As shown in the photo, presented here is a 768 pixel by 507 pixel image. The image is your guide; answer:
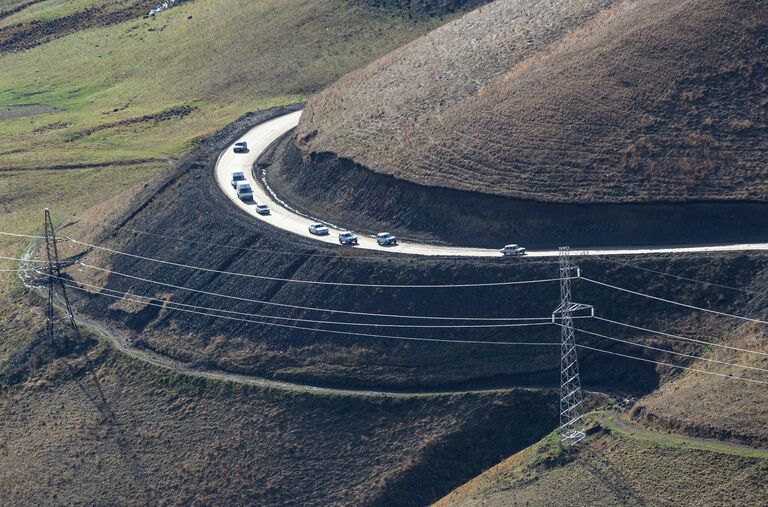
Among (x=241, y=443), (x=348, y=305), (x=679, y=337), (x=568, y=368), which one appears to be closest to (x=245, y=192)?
(x=348, y=305)

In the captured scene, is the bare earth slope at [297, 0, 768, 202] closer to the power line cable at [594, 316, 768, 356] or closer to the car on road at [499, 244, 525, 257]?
the car on road at [499, 244, 525, 257]

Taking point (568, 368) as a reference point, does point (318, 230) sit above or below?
above

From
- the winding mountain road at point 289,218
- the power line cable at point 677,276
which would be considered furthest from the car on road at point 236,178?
the power line cable at point 677,276

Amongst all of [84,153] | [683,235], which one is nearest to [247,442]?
[683,235]

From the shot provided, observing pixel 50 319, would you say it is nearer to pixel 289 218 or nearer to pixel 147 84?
pixel 289 218

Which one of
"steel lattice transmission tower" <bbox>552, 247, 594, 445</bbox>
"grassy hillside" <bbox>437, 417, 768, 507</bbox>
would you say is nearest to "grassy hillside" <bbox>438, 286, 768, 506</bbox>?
"grassy hillside" <bbox>437, 417, 768, 507</bbox>

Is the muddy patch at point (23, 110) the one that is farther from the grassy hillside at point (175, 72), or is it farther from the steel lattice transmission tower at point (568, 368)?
the steel lattice transmission tower at point (568, 368)
